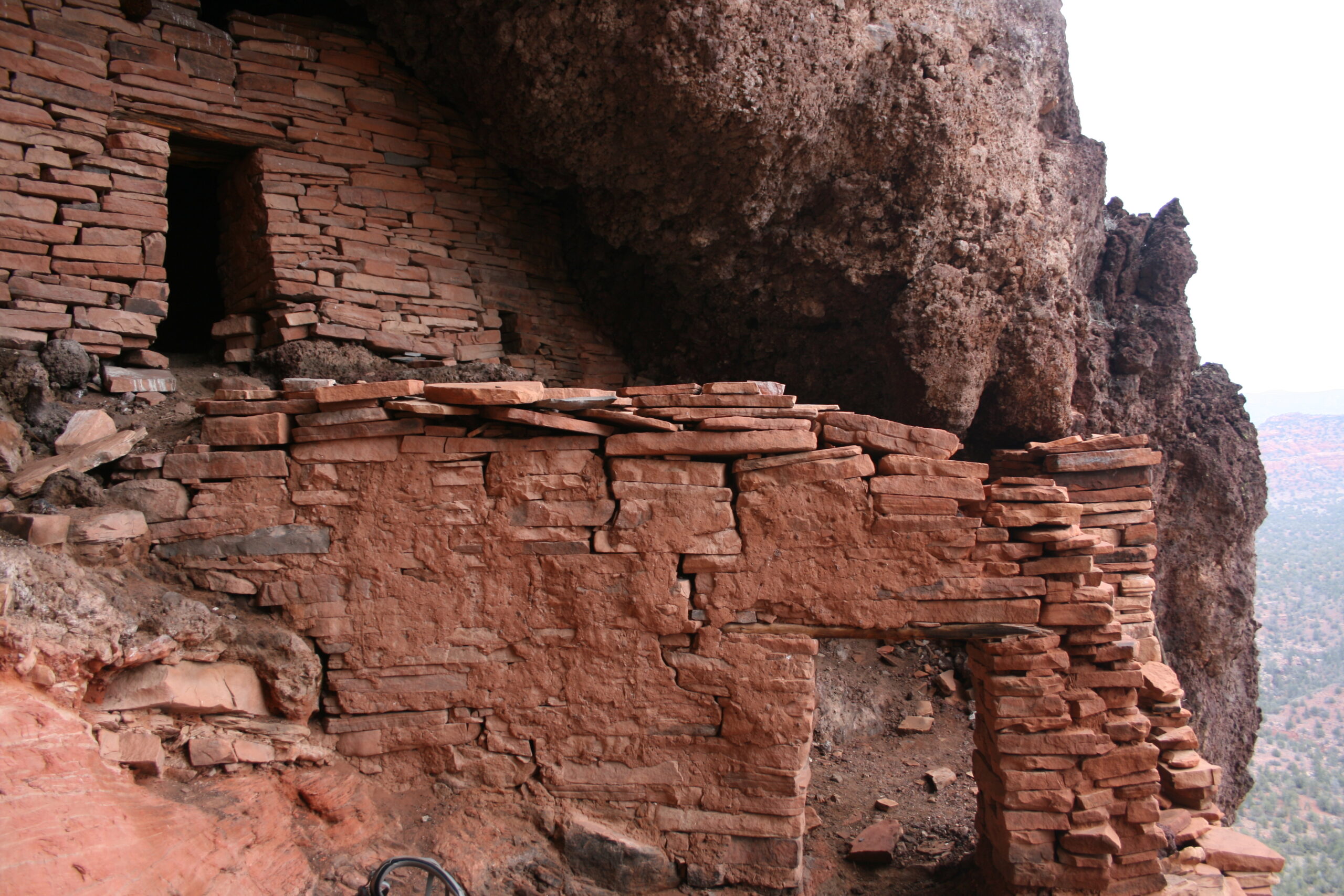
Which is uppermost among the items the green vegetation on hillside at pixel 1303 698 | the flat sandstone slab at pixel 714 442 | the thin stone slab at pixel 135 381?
the thin stone slab at pixel 135 381

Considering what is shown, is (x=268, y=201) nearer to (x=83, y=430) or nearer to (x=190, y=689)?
(x=83, y=430)

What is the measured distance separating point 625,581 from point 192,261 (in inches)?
211

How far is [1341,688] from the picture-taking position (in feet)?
52.4

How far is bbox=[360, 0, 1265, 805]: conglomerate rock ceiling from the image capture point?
5254 millimetres

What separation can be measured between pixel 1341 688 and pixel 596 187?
18.1 m

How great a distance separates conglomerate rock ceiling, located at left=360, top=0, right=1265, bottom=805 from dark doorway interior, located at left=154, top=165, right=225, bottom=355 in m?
2.31

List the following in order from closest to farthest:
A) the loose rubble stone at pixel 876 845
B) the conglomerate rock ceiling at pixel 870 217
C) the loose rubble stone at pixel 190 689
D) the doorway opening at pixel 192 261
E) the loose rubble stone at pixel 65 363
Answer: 1. the loose rubble stone at pixel 190 689
2. the loose rubble stone at pixel 65 363
3. the loose rubble stone at pixel 876 845
4. the conglomerate rock ceiling at pixel 870 217
5. the doorway opening at pixel 192 261

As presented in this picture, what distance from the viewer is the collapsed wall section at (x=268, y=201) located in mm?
4770

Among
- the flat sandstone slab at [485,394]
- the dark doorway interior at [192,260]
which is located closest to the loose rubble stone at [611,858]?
the flat sandstone slab at [485,394]

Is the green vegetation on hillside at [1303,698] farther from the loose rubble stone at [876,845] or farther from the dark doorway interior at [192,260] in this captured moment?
the dark doorway interior at [192,260]

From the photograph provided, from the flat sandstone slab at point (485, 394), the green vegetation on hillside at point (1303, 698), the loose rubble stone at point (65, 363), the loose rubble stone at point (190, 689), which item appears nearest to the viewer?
the loose rubble stone at point (190, 689)

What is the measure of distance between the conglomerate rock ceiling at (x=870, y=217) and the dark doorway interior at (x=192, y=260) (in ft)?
7.58

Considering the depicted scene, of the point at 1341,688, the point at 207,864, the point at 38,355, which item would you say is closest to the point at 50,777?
the point at 207,864

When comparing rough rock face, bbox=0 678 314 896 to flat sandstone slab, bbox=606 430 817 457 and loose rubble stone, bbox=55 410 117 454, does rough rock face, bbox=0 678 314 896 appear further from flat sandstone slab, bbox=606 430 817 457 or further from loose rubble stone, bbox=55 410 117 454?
flat sandstone slab, bbox=606 430 817 457
